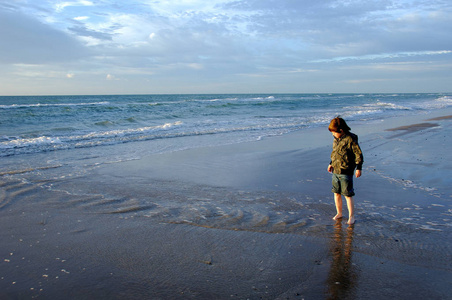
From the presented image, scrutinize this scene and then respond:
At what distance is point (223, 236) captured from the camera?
176 inches

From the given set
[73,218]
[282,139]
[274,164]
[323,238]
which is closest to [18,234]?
[73,218]

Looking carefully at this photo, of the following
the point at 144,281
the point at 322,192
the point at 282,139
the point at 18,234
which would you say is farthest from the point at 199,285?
the point at 282,139

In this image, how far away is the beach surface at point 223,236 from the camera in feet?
10.8

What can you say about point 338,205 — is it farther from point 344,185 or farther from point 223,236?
point 223,236

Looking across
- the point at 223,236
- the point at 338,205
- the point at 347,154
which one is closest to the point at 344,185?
the point at 338,205

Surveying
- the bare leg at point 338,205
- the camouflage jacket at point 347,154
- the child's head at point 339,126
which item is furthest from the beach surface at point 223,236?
the child's head at point 339,126

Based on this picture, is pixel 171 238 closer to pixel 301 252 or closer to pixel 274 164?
pixel 301 252

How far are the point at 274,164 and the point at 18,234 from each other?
610 cm

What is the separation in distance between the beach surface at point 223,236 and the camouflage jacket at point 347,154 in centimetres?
77

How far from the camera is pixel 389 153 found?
34.3ft

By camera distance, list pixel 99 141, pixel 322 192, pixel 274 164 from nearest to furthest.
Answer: pixel 322 192 < pixel 274 164 < pixel 99 141

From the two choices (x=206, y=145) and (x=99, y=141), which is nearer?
(x=206, y=145)

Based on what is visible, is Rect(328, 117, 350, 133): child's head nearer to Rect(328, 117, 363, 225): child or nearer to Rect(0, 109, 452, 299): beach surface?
Rect(328, 117, 363, 225): child

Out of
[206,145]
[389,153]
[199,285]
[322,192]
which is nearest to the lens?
[199,285]
